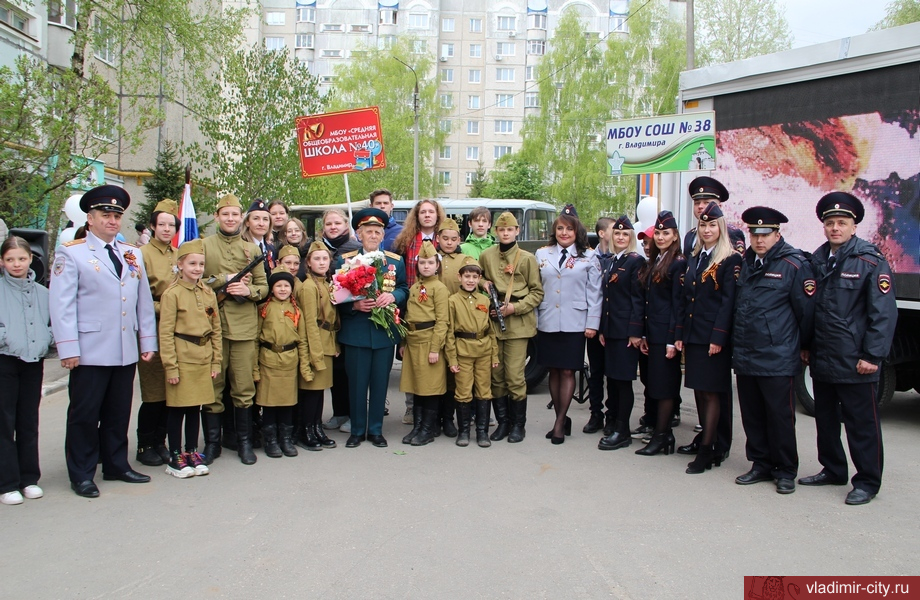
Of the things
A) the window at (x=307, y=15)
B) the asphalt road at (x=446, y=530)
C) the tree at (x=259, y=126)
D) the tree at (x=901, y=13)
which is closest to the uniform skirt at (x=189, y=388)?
the asphalt road at (x=446, y=530)

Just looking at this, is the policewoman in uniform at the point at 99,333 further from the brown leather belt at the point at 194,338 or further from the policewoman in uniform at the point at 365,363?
the policewoman in uniform at the point at 365,363

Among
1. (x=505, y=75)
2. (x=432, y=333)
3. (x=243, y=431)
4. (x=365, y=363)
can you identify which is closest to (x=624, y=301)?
(x=432, y=333)

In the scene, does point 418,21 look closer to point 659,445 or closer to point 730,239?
point 730,239

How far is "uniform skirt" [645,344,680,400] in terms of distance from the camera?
5.87 meters

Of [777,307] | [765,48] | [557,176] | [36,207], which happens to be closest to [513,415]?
[777,307]

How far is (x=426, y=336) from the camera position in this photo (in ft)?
20.4

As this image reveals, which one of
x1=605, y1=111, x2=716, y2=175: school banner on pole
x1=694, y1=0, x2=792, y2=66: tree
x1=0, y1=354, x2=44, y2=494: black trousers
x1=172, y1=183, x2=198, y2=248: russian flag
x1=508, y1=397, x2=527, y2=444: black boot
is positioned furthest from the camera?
x1=694, y1=0, x2=792, y2=66: tree

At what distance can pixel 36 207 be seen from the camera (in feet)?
32.6

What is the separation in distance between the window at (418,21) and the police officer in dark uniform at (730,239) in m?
58.3

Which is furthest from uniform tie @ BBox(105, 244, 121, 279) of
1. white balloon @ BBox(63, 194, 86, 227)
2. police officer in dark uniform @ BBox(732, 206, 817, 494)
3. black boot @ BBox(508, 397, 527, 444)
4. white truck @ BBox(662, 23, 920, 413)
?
white truck @ BBox(662, 23, 920, 413)

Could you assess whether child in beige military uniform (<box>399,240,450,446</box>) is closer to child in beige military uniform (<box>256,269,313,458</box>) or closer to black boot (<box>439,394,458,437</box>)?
black boot (<box>439,394,458,437</box>)

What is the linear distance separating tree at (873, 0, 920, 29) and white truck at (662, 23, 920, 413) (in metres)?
21.0

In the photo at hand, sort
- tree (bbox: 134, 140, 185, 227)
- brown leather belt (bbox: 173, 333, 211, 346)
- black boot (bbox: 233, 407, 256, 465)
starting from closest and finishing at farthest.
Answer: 1. brown leather belt (bbox: 173, 333, 211, 346)
2. black boot (bbox: 233, 407, 256, 465)
3. tree (bbox: 134, 140, 185, 227)

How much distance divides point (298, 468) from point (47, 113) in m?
7.00
